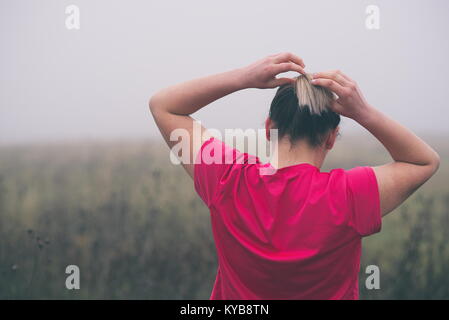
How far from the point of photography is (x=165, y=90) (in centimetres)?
86

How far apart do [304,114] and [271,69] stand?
0.10 metres

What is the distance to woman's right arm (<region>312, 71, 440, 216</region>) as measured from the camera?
721 mm

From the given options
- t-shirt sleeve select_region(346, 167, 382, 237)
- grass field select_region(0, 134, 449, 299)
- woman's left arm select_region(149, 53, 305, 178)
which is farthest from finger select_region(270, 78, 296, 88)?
grass field select_region(0, 134, 449, 299)

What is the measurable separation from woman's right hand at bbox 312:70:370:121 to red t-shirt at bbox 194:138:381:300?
104mm

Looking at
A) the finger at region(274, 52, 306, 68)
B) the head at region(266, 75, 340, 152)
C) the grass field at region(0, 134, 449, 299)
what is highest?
the finger at region(274, 52, 306, 68)

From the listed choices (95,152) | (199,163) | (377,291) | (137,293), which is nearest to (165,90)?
(199,163)

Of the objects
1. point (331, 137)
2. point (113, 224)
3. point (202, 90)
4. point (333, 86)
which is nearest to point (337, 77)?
point (333, 86)

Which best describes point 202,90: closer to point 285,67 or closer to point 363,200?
point 285,67

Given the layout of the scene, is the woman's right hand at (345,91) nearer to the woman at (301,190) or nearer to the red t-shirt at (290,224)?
the woman at (301,190)

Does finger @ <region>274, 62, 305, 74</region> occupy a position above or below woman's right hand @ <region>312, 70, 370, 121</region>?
above

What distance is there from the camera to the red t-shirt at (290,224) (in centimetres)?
72

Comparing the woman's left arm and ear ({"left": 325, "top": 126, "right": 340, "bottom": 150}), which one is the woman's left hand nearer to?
the woman's left arm

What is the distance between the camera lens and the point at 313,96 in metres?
0.76

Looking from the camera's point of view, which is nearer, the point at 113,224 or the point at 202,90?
the point at 202,90
